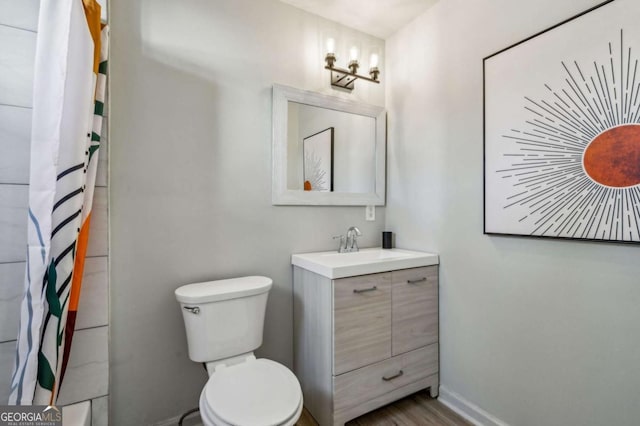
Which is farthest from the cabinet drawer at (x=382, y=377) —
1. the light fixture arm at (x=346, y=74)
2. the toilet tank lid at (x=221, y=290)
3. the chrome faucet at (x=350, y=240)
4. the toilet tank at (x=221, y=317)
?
the light fixture arm at (x=346, y=74)

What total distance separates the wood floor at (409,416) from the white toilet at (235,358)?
579 millimetres

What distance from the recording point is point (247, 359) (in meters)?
1.42

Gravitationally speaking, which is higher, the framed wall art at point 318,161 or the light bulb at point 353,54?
the light bulb at point 353,54

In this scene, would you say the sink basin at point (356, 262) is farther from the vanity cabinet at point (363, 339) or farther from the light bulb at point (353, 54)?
the light bulb at point (353, 54)

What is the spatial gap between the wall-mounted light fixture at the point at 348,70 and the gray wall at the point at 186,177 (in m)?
0.17

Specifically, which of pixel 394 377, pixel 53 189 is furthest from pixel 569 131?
pixel 53 189

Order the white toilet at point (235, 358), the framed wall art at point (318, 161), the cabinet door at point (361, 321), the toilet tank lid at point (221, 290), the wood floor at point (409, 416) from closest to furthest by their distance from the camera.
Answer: the white toilet at point (235, 358), the toilet tank lid at point (221, 290), the cabinet door at point (361, 321), the wood floor at point (409, 416), the framed wall art at point (318, 161)

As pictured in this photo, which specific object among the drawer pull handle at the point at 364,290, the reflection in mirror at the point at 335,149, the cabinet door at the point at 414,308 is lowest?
the cabinet door at the point at 414,308

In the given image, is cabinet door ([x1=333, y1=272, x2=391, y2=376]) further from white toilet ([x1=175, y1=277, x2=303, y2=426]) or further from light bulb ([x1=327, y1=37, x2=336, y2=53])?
light bulb ([x1=327, y1=37, x2=336, y2=53])

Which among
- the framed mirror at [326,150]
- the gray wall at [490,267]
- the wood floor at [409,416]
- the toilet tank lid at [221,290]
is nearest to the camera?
the gray wall at [490,267]

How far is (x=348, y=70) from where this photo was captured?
6.48 ft

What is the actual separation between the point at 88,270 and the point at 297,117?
1348 mm

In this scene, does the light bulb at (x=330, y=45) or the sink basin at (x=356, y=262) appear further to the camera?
the light bulb at (x=330, y=45)

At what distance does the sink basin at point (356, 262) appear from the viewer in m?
1.44
